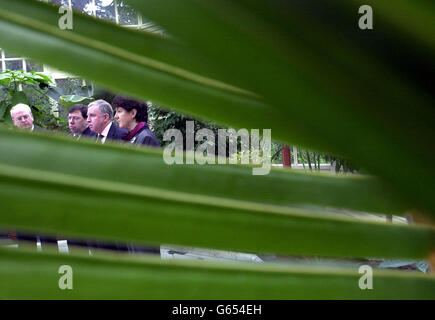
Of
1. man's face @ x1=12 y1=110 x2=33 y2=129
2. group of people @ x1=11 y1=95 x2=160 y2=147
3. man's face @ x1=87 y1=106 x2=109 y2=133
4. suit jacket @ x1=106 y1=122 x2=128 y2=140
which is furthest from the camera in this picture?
man's face @ x1=12 y1=110 x2=33 y2=129

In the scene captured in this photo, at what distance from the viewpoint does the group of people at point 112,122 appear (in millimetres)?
2676

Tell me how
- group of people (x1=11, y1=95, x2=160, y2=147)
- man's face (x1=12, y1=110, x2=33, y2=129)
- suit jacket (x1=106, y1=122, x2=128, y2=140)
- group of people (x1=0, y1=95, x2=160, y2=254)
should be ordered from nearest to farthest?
group of people (x1=0, y1=95, x2=160, y2=254) → group of people (x1=11, y1=95, x2=160, y2=147) → suit jacket (x1=106, y1=122, x2=128, y2=140) → man's face (x1=12, y1=110, x2=33, y2=129)

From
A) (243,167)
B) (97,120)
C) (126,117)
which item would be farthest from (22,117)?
(243,167)

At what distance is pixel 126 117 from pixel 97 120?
1.16ft

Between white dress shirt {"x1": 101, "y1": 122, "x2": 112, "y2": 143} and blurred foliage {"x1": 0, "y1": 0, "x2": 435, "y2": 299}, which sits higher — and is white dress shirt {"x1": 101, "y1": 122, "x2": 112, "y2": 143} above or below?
above

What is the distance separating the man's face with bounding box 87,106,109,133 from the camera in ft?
9.99

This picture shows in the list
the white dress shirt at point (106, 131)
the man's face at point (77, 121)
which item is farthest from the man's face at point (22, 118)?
the white dress shirt at point (106, 131)

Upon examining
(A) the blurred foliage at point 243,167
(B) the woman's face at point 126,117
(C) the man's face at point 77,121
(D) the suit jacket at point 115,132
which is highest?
(C) the man's face at point 77,121

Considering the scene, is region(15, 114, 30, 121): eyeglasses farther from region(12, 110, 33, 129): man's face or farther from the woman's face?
the woman's face

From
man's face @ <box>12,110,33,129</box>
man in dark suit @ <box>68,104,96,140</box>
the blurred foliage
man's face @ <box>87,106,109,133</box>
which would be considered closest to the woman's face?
man's face @ <box>87,106,109,133</box>

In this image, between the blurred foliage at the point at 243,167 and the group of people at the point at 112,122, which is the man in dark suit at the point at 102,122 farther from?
the blurred foliage at the point at 243,167

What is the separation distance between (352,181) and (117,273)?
0.13 meters

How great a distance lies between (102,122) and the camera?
307 cm

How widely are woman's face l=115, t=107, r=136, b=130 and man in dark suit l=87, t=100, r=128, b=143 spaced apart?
5.8 inches
